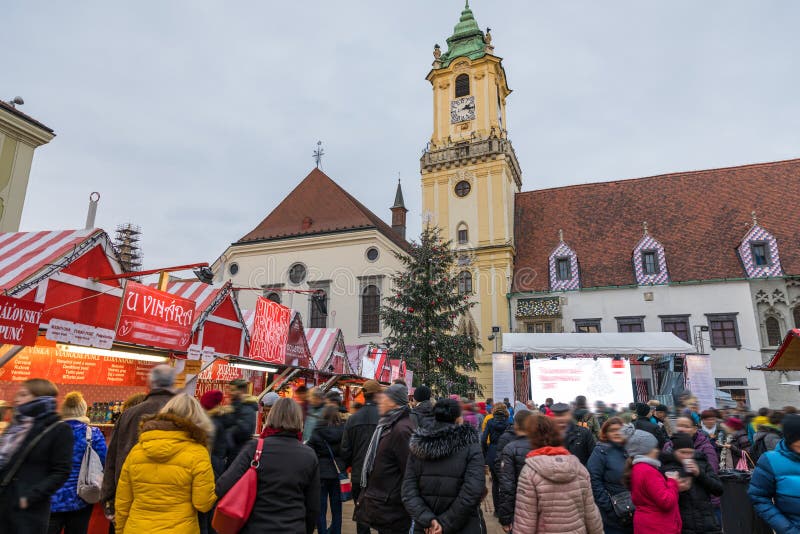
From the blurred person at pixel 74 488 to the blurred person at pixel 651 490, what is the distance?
449cm

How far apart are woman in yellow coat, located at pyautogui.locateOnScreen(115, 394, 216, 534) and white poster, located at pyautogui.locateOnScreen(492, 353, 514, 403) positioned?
56.3ft

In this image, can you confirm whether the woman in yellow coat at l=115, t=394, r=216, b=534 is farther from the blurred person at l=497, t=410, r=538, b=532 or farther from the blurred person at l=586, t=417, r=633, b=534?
the blurred person at l=586, t=417, r=633, b=534

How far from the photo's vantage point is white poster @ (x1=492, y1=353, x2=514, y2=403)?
63.6 ft

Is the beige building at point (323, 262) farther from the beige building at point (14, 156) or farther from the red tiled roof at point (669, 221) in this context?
the beige building at point (14, 156)

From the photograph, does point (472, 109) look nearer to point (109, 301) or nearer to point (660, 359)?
point (660, 359)

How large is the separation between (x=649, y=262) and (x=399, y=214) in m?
23.8

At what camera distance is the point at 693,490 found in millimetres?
4012

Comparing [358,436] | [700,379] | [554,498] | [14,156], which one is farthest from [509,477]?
[700,379]

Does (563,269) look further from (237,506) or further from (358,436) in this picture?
(237,506)

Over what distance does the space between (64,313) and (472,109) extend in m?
30.3

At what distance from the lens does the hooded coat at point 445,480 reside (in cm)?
350

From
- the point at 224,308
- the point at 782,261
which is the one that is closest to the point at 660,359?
the point at 782,261

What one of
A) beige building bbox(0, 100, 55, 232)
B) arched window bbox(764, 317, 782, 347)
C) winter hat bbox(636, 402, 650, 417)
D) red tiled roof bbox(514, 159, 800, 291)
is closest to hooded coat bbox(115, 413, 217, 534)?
winter hat bbox(636, 402, 650, 417)

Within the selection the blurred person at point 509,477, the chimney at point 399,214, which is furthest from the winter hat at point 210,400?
the chimney at point 399,214
